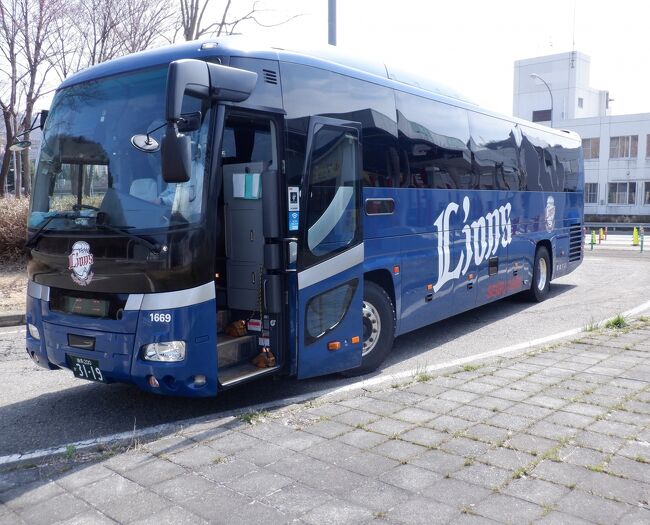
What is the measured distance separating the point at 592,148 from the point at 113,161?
6076 cm

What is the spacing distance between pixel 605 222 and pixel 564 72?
81.2 ft

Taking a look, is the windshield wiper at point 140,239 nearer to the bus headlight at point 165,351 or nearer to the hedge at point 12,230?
the bus headlight at point 165,351

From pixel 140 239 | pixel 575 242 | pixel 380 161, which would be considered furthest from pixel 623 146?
pixel 140 239

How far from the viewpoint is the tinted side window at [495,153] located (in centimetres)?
972

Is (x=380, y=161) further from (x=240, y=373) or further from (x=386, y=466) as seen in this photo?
(x=386, y=466)

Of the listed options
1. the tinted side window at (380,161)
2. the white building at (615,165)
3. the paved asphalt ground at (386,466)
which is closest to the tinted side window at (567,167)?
the tinted side window at (380,161)

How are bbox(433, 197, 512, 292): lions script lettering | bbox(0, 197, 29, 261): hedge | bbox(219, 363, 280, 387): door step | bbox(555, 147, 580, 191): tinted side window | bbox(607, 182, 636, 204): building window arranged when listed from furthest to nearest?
bbox(607, 182, 636, 204): building window, bbox(0, 197, 29, 261): hedge, bbox(555, 147, 580, 191): tinted side window, bbox(433, 197, 512, 292): lions script lettering, bbox(219, 363, 280, 387): door step

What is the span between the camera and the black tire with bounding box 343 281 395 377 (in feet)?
23.5

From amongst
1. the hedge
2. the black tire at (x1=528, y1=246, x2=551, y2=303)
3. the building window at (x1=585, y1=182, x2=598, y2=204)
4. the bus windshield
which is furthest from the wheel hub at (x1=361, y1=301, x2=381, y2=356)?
the building window at (x1=585, y1=182, x2=598, y2=204)

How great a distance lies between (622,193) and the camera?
5806cm

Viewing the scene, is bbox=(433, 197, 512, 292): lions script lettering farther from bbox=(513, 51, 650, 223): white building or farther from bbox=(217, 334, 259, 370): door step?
bbox=(513, 51, 650, 223): white building

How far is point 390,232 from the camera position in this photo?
24.6 ft

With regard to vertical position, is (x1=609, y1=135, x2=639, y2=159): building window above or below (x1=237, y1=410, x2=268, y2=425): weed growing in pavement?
above

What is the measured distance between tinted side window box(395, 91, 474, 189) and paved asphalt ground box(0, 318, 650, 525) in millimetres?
2977
